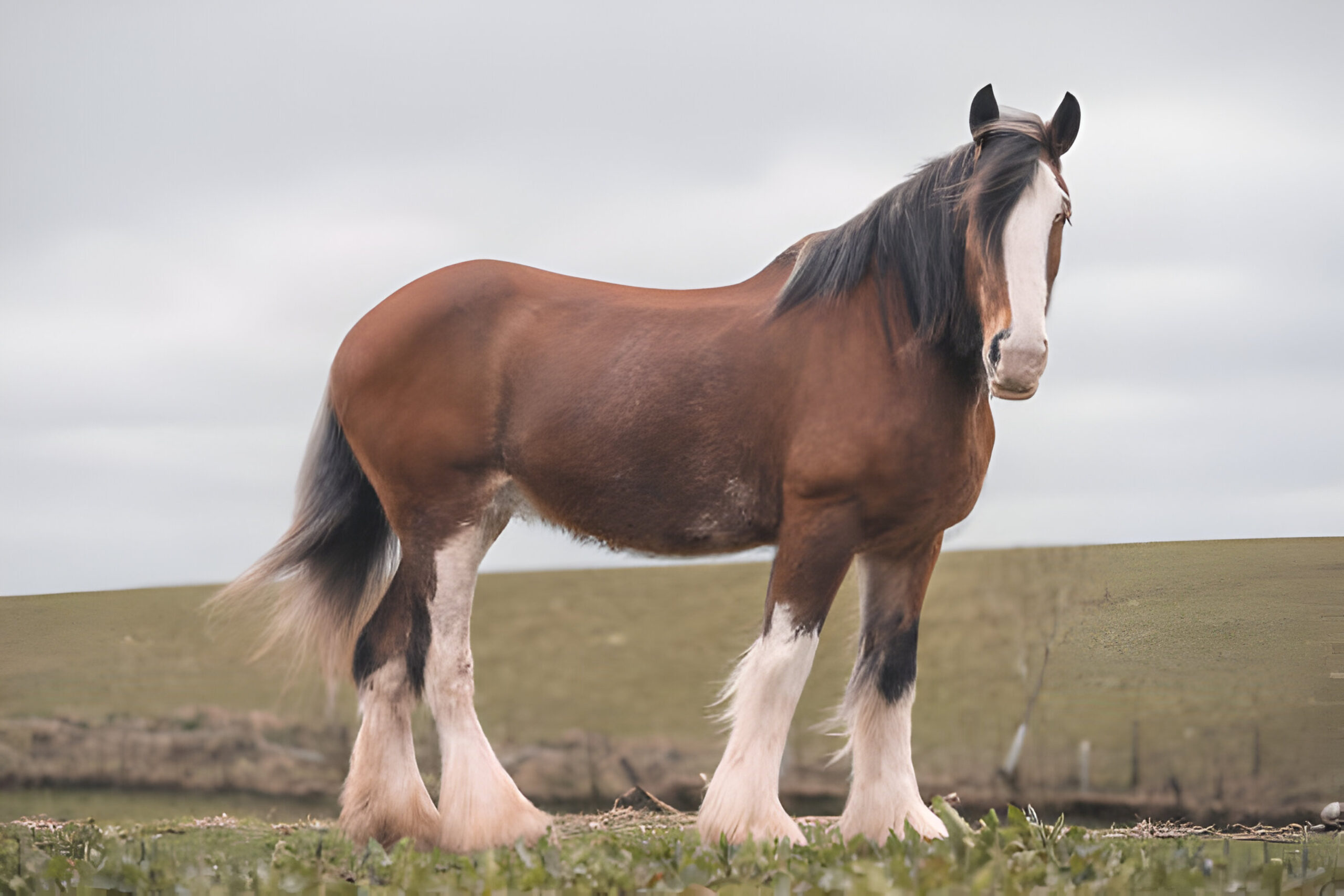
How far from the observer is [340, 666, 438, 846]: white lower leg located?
→ 537cm

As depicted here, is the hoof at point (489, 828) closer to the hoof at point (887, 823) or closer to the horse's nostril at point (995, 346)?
the hoof at point (887, 823)

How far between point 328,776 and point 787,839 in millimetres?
3291

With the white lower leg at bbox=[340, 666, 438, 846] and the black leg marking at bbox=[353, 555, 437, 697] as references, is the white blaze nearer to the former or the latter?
the black leg marking at bbox=[353, 555, 437, 697]

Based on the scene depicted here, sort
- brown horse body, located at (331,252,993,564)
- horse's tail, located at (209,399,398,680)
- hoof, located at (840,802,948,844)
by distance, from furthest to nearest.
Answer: horse's tail, located at (209,399,398,680) < hoof, located at (840,802,948,844) < brown horse body, located at (331,252,993,564)

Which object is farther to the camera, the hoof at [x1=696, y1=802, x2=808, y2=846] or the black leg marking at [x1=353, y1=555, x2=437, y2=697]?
the black leg marking at [x1=353, y1=555, x2=437, y2=697]

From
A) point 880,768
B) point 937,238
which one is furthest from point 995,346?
point 880,768

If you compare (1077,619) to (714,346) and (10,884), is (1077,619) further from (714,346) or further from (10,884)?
(10,884)

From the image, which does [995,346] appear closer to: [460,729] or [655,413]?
[655,413]

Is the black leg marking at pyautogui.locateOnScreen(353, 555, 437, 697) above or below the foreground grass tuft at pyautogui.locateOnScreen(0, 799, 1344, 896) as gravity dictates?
above

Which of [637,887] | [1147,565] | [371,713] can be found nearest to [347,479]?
[371,713]

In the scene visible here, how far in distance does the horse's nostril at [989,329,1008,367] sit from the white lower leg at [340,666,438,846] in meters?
3.06

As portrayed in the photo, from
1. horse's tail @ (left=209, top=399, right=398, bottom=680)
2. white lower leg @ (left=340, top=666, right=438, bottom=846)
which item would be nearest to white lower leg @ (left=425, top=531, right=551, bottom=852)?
white lower leg @ (left=340, top=666, right=438, bottom=846)

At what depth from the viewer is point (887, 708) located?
5.16 m

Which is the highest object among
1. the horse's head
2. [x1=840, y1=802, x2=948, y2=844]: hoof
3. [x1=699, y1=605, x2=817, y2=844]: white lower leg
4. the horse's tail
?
the horse's head
